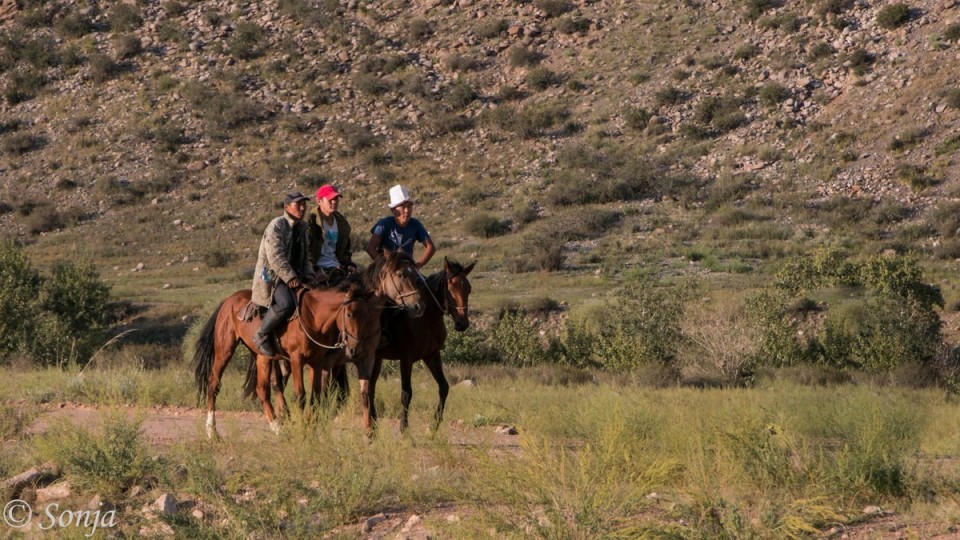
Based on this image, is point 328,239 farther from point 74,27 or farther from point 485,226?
point 74,27

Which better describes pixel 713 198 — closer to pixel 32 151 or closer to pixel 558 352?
pixel 558 352

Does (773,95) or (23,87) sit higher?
(23,87)

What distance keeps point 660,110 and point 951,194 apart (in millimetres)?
14168

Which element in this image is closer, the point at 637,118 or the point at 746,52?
the point at 637,118

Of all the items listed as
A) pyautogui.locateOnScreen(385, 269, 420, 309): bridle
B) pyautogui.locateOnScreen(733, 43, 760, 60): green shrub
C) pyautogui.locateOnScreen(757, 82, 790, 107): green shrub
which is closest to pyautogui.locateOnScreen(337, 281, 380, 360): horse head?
pyautogui.locateOnScreen(385, 269, 420, 309): bridle

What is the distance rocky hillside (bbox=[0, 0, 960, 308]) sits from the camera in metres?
40.3

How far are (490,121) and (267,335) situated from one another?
3960 centimetres

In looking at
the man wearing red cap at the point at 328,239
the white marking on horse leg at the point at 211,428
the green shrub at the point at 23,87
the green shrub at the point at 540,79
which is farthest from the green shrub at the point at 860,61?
the green shrub at the point at 23,87

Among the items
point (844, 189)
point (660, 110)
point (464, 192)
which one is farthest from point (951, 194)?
point (464, 192)

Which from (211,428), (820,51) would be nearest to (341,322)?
(211,428)

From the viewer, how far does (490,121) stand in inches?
1962

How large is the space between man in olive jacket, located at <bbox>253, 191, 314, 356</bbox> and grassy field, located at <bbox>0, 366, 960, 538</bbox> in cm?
153

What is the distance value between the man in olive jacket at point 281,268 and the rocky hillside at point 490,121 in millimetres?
25454

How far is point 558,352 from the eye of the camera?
25.4m
